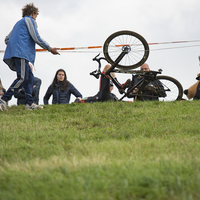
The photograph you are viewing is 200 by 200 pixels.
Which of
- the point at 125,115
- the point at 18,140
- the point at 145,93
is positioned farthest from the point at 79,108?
the point at 18,140

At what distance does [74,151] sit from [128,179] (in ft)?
5.06

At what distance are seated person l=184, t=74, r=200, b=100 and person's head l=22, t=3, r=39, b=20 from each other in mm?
4819

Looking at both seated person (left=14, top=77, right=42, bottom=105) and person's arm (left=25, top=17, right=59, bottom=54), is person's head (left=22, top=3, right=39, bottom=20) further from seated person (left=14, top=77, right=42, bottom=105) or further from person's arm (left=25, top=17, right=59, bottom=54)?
seated person (left=14, top=77, right=42, bottom=105)

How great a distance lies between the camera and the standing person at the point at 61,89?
924 centimetres

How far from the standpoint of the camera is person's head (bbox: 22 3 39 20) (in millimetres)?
7867

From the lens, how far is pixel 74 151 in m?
4.19

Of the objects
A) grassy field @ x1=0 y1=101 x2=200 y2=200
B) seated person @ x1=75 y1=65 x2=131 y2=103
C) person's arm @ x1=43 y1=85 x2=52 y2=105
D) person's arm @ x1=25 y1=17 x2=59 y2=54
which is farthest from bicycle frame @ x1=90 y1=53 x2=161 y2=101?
person's arm @ x1=25 y1=17 x2=59 y2=54

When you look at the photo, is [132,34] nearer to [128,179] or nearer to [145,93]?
[145,93]

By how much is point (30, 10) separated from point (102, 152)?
5.20 m

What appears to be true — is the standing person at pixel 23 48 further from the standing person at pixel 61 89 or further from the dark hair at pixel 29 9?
the standing person at pixel 61 89

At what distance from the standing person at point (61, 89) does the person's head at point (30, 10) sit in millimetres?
2005

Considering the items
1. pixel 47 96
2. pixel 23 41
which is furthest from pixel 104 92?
pixel 23 41

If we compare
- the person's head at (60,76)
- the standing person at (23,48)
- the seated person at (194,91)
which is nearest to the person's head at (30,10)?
the standing person at (23,48)

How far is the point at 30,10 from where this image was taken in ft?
25.8
